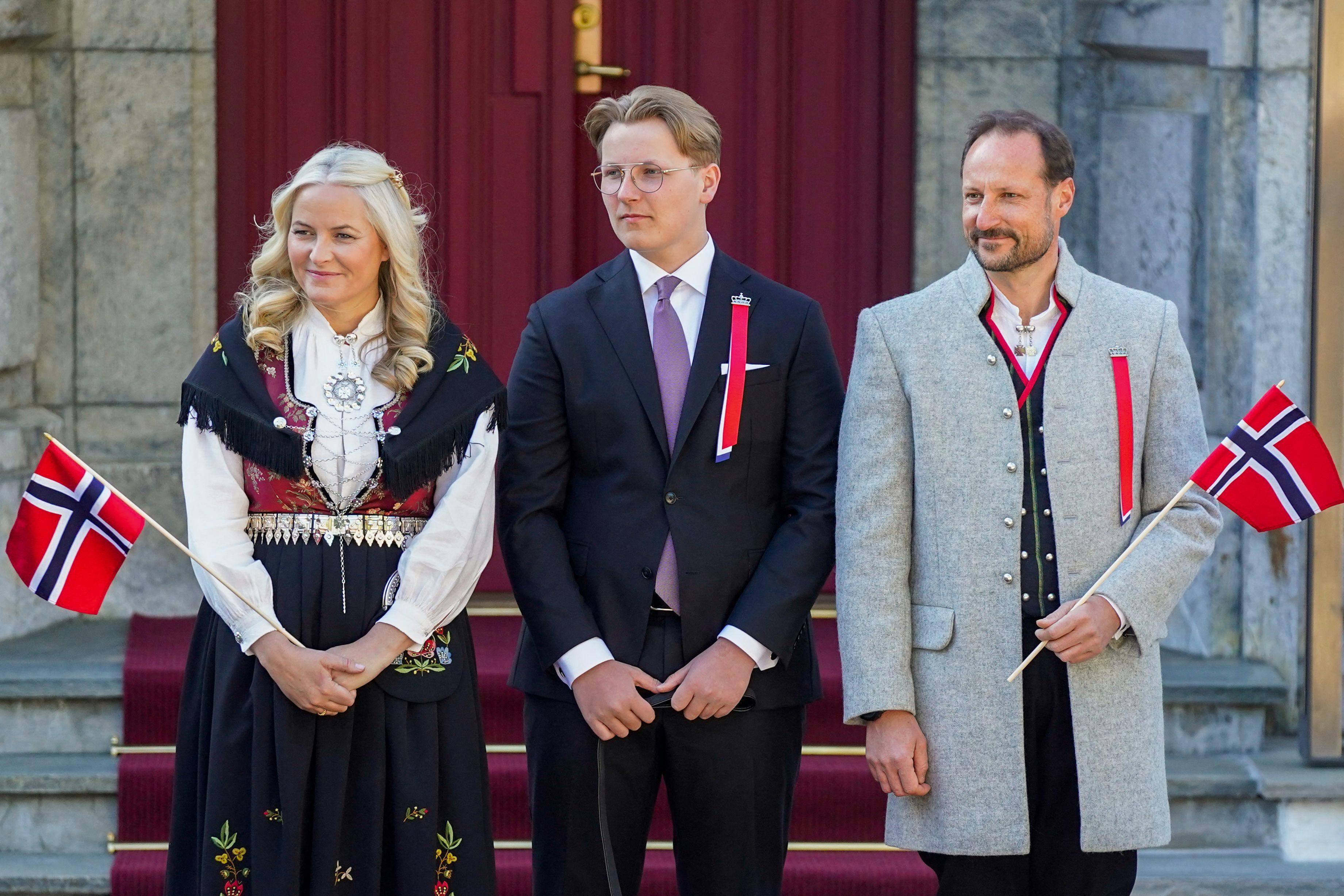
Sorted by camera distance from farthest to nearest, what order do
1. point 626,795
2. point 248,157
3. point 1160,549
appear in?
point 248,157 → point 626,795 → point 1160,549

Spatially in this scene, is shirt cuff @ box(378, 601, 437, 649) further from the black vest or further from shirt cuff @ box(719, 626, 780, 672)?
the black vest

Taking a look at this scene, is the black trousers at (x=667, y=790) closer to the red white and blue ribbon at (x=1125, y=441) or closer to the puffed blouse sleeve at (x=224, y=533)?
the puffed blouse sleeve at (x=224, y=533)

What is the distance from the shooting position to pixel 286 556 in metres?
2.96

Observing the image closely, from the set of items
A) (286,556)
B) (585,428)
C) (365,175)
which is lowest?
(286,556)

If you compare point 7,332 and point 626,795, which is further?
point 7,332

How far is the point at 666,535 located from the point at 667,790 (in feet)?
1.59

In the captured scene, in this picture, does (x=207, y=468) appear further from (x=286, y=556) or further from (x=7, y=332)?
(x=7, y=332)

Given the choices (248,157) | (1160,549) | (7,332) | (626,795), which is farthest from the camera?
(248,157)

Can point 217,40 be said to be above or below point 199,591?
above

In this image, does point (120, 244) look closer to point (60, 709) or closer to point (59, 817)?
point (60, 709)

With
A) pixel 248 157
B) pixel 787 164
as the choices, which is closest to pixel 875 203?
pixel 787 164

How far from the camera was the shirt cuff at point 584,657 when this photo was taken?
294 centimetres

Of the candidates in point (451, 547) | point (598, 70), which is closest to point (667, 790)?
point (451, 547)

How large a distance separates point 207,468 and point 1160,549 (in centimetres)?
164
